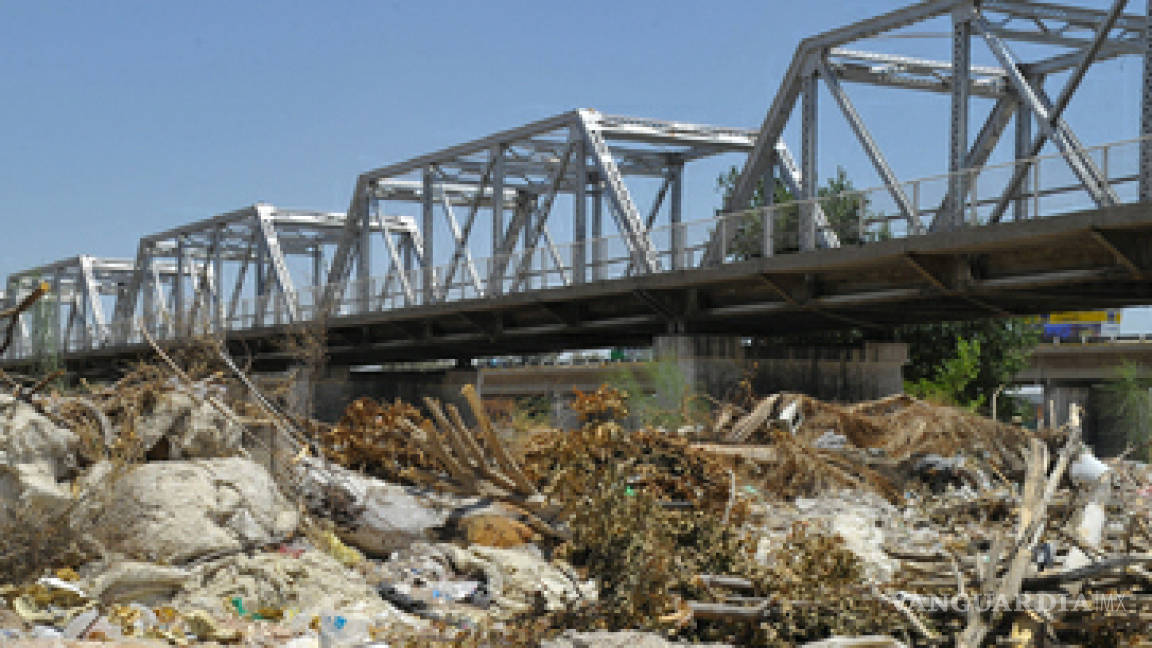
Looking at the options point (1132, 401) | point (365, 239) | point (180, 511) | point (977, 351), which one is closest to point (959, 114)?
point (977, 351)

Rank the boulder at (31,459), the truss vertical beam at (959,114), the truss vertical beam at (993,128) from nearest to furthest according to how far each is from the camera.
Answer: the boulder at (31,459)
the truss vertical beam at (959,114)
the truss vertical beam at (993,128)

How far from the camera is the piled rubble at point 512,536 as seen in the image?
25.6 ft

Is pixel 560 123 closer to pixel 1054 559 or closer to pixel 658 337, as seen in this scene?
pixel 658 337

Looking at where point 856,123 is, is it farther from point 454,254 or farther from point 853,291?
point 454,254

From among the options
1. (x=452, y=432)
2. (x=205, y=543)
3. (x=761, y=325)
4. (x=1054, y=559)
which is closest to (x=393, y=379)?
(x=761, y=325)

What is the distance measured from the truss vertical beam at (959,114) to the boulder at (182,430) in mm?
13954

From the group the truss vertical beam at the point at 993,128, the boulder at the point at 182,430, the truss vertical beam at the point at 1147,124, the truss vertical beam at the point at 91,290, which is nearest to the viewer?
the boulder at the point at 182,430

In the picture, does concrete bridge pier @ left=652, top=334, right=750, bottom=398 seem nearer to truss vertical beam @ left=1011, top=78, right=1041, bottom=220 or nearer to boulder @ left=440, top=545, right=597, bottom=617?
truss vertical beam @ left=1011, top=78, right=1041, bottom=220

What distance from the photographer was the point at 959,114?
22.6 metres

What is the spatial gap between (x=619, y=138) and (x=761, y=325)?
8358 millimetres

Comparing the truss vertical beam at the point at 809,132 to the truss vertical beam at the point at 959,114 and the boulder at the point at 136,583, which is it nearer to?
the truss vertical beam at the point at 959,114

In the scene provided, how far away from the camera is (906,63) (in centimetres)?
2800

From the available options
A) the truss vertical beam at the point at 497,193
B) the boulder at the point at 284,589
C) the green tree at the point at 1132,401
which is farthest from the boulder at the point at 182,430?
Result: the green tree at the point at 1132,401

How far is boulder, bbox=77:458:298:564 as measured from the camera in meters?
10.0
